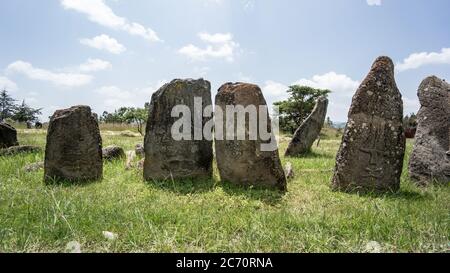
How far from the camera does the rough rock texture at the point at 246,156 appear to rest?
908 cm

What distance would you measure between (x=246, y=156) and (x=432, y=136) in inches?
191

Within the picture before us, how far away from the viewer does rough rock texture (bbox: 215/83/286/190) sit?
9.08m

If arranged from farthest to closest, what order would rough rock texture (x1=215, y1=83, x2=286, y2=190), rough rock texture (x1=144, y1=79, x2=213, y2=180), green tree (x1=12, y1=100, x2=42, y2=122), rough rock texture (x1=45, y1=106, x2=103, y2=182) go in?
green tree (x1=12, y1=100, x2=42, y2=122) → rough rock texture (x1=45, y1=106, x2=103, y2=182) → rough rock texture (x1=144, y1=79, x2=213, y2=180) → rough rock texture (x1=215, y1=83, x2=286, y2=190)

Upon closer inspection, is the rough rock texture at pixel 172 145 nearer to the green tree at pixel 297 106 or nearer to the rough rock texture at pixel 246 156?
the rough rock texture at pixel 246 156

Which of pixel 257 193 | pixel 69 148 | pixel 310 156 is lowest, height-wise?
pixel 257 193

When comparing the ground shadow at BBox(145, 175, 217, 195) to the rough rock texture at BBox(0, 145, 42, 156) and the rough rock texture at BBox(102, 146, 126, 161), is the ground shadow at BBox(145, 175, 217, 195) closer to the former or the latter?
the rough rock texture at BBox(102, 146, 126, 161)

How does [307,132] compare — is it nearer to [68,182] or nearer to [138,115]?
[68,182]

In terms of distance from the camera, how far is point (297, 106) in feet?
176

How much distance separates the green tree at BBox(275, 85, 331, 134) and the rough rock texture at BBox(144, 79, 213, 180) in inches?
1707

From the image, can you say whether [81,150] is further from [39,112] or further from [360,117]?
[39,112]

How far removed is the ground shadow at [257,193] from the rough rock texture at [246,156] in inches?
5.7

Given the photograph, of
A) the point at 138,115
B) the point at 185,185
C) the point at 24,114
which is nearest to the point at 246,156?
the point at 185,185

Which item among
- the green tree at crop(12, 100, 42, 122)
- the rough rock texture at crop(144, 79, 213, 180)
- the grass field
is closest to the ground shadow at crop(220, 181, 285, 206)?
the grass field

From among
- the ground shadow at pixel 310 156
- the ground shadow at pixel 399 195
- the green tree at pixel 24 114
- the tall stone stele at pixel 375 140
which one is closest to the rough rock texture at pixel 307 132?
the ground shadow at pixel 310 156
